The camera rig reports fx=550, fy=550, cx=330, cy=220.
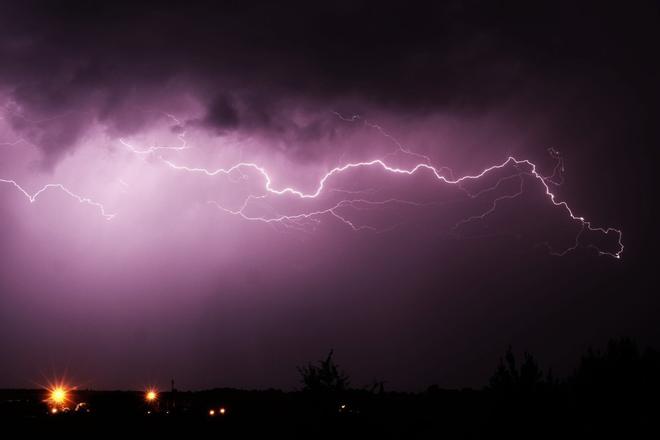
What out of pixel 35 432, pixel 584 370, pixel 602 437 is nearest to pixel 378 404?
pixel 602 437

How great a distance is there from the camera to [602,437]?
977 centimetres

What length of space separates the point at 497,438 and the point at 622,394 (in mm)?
4805

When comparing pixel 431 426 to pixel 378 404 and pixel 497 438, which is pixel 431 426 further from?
pixel 497 438

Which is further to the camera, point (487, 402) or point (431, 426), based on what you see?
point (431, 426)

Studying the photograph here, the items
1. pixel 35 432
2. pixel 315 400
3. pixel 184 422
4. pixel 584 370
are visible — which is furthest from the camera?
pixel 184 422

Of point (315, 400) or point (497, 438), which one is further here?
point (315, 400)

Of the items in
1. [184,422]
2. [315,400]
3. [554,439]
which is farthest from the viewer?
[184,422]

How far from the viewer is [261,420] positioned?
15.7 metres

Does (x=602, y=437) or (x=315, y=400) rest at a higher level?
(x=315, y=400)

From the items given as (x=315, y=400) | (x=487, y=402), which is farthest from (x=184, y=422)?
(x=487, y=402)

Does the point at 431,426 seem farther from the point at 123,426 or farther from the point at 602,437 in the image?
the point at 123,426

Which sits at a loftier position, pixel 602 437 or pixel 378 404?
pixel 378 404

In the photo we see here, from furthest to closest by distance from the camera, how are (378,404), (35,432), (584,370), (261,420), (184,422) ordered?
(184,422) < (261,420) < (35,432) < (584,370) < (378,404)

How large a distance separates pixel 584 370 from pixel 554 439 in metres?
4.88
